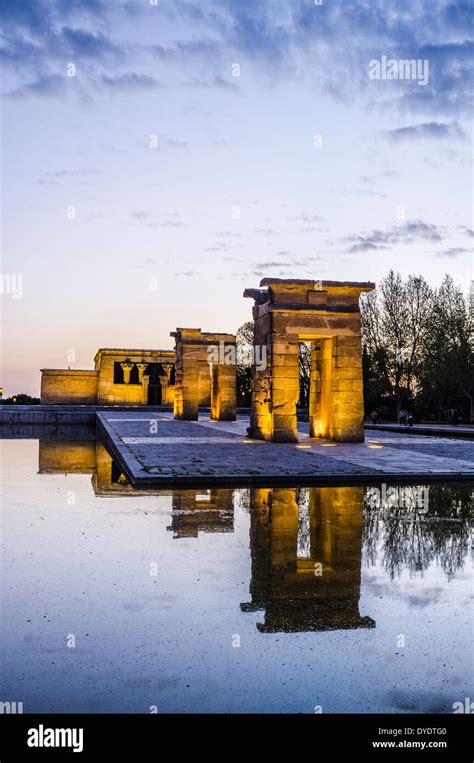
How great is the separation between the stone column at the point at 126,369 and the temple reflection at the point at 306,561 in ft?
157

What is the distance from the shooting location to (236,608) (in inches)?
169

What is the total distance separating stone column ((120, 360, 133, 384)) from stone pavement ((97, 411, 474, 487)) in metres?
39.1

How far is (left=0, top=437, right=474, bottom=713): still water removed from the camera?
10.3ft

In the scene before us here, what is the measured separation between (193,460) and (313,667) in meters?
8.86

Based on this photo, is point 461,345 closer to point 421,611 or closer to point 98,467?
point 98,467

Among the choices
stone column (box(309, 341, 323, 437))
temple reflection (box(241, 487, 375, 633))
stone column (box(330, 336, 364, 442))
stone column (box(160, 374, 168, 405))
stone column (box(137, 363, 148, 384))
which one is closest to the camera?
temple reflection (box(241, 487, 375, 633))

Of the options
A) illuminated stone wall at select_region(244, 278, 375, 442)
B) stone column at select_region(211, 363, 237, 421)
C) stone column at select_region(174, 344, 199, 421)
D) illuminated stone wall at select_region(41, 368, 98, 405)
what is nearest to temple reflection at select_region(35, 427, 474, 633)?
illuminated stone wall at select_region(244, 278, 375, 442)

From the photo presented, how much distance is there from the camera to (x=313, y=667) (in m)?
3.36

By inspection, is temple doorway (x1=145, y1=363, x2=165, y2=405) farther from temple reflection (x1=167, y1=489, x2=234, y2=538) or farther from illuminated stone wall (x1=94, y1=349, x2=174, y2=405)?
temple reflection (x1=167, y1=489, x2=234, y2=538)

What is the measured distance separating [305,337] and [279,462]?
24.9ft

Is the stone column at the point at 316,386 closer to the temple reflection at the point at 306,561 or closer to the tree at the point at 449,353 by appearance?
the temple reflection at the point at 306,561

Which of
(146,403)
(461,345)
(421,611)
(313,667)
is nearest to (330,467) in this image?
(421,611)

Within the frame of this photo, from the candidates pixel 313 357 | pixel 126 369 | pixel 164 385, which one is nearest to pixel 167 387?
pixel 164 385

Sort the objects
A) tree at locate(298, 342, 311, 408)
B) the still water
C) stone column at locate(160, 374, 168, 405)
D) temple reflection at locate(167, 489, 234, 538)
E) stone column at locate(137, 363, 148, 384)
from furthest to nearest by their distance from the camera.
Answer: stone column at locate(160, 374, 168, 405) → stone column at locate(137, 363, 148, 384) → tree at locate(298, 342, 311, 408) → temple reflection at locate(167, 489, 234, 538) → the still water
